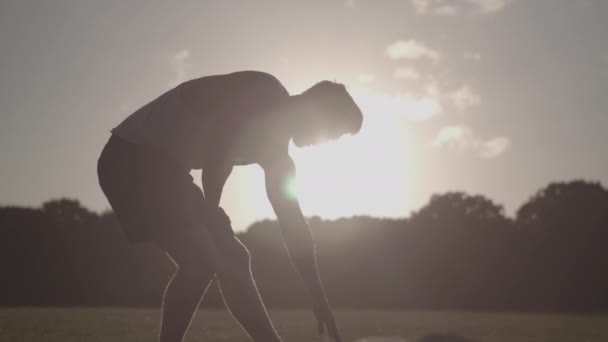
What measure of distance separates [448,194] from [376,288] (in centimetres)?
3575

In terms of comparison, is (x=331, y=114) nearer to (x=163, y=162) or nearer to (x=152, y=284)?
(x=163, y=162)

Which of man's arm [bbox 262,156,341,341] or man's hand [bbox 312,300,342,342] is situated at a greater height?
man's arm [bbox 262,156,341,341]

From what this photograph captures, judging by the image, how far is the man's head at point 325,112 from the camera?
3.31 m

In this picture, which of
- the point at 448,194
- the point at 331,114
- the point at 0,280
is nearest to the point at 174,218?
the point at 331,114

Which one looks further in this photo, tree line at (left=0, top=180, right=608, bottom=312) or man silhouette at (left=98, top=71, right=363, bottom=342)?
tree line at (left=0, top=180, right=608, bottom=312)

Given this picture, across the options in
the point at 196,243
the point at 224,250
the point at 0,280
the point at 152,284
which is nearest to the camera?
the point at 196,243

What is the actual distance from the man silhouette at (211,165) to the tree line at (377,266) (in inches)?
1337

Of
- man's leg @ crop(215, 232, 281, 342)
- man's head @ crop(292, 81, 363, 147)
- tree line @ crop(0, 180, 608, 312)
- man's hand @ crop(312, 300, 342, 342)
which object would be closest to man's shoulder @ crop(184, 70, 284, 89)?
man's head @ crop(292, 81, 363, 147)

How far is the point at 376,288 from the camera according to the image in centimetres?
4109

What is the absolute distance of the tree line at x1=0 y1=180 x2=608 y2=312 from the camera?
1495 inches

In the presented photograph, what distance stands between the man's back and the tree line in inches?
1340

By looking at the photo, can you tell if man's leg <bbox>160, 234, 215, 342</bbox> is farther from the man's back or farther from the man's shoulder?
the man's shoulder

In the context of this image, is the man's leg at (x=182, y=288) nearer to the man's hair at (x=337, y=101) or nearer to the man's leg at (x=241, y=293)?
the man's leg at (x=241, y=293)

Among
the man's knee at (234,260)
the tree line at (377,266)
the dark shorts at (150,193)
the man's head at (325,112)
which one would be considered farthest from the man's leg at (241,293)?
the tree line at (377,266)
